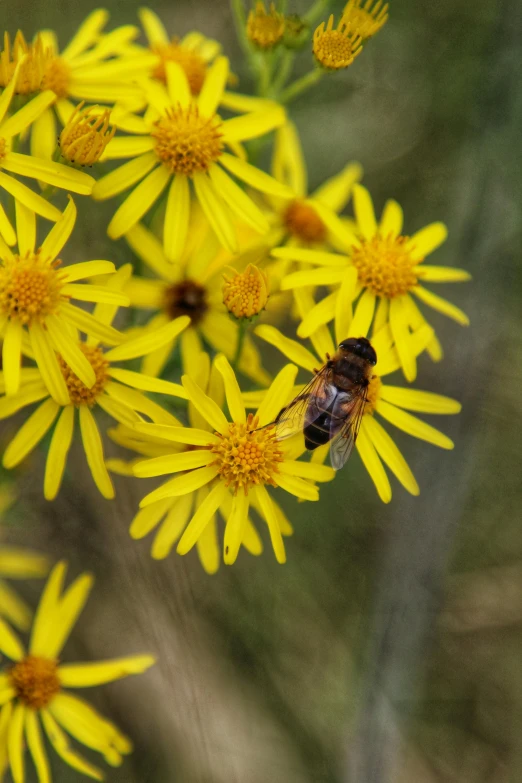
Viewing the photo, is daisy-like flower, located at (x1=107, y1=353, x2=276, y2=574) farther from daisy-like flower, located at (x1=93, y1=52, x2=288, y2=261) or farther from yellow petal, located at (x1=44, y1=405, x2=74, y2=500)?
daisy-like flower, located at (x1=93, y1=52, x2=288, y2=261)

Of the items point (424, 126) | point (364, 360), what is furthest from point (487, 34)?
point (364, 360)

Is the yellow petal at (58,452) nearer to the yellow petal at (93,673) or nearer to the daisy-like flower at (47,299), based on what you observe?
the daisy-like flower at (47,299)

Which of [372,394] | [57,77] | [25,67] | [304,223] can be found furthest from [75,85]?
[372,394]

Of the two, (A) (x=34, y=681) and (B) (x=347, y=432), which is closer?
(B) (x=347, y=432)

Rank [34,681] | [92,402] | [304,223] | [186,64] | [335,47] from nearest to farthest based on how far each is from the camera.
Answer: [92,402] < [335,47] < [34,681] < [186,64] < [304,223]

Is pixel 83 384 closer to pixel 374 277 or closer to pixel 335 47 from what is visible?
pixel 374 277

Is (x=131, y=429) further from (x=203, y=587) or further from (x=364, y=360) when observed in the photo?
(x=203, y=587)
